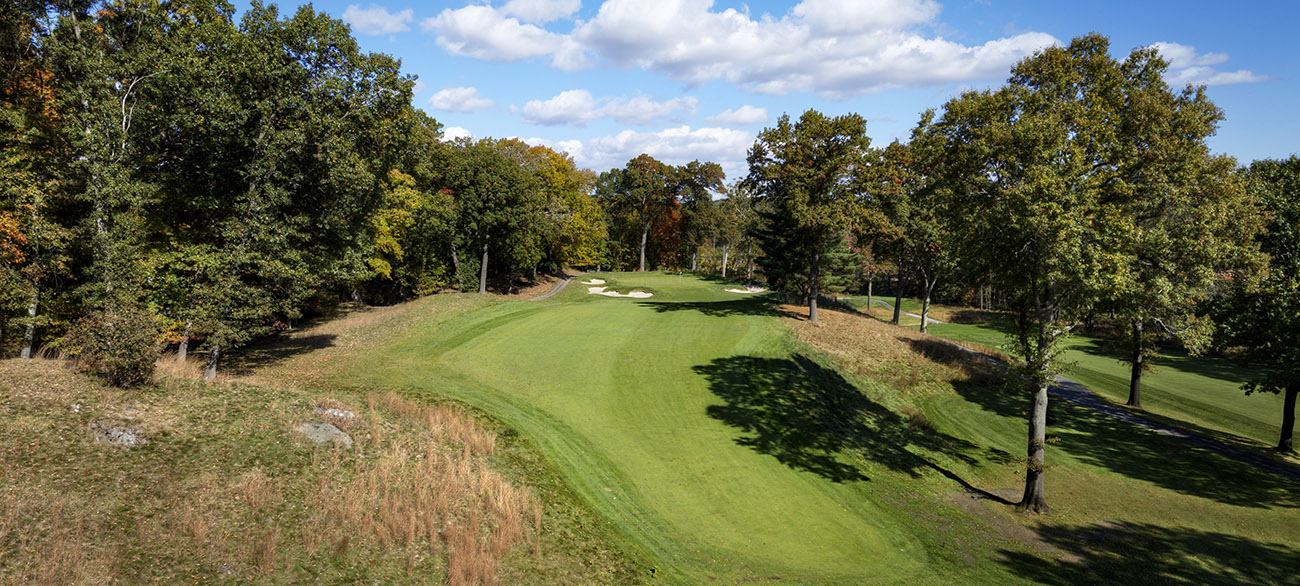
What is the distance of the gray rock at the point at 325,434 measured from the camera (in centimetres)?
1380

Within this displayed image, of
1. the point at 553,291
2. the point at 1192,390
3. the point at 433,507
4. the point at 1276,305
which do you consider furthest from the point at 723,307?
the point at 433,507

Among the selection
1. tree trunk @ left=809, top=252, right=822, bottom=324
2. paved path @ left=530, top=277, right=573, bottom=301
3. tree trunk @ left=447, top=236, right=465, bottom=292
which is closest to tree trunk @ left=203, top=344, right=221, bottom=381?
paved path @ left=530, top=277, right=573, bottom=301

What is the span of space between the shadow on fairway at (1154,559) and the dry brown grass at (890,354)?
1291cm

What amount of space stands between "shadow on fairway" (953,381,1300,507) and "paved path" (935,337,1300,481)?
512 millimetres

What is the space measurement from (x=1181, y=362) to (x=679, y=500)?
46.9 m

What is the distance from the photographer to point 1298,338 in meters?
19.2

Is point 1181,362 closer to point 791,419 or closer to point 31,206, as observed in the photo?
point 791,419

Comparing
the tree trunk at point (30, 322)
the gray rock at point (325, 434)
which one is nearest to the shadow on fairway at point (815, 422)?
the gray rock at point (325, 434)

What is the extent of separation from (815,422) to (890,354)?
41.4 feet

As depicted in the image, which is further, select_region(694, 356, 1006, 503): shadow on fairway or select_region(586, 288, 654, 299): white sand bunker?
select_region(586, 288, 654, 299): white sand bunker

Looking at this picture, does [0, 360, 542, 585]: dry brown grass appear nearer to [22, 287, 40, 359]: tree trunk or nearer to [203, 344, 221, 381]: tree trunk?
[22, 287, 40, 359]: tree trunk

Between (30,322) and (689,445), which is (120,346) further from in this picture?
(689,445)

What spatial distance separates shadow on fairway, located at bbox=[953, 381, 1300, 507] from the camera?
59.8 feet

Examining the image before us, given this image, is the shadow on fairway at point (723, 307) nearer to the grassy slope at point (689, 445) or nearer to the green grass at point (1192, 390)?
the grassy slope at point (689, 445)
